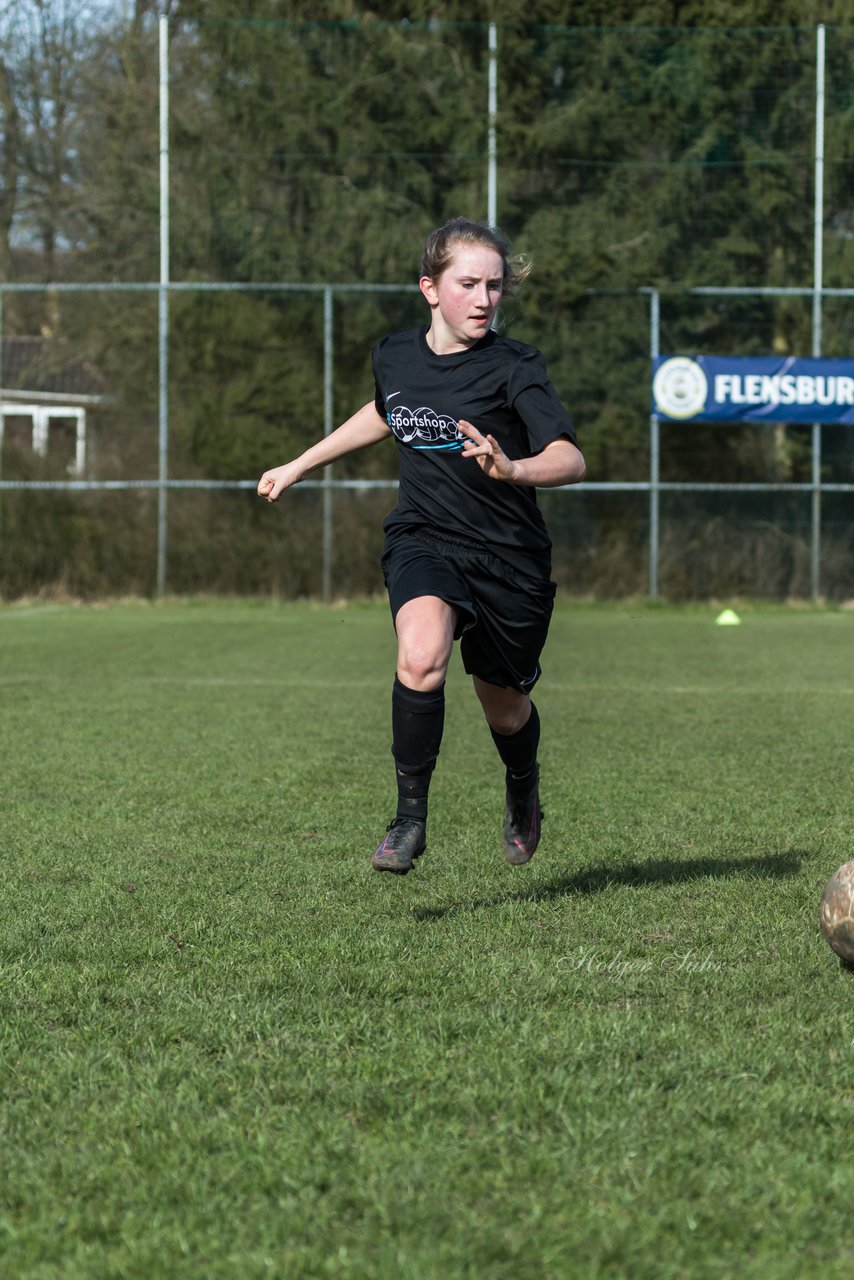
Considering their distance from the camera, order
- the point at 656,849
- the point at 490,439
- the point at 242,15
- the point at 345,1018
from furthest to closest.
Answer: the point at 242,15
the point at 656,849
the point at 490,439
the point at 345,1018

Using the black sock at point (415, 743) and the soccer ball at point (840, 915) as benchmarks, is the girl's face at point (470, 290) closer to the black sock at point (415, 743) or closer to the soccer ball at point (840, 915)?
the black sock at point (415, 743)

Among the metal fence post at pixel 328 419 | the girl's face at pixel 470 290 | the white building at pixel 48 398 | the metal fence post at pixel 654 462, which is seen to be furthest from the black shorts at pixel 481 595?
the white building at pixel 48 398

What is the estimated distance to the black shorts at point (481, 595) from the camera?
4.43 metres

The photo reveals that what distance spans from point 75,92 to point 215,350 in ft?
35.9

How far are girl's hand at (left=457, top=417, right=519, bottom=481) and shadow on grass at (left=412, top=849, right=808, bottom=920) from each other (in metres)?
1.15

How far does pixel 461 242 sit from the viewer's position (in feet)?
14.8

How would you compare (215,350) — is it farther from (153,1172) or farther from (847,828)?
(153,1172)

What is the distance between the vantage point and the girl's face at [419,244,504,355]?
4484 millimetres

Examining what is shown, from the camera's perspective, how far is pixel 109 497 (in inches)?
819

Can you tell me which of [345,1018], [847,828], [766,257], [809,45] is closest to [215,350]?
[766,257]

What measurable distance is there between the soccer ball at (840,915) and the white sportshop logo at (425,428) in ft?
4.90

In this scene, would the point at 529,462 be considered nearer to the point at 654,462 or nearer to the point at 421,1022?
the point at 421,1022

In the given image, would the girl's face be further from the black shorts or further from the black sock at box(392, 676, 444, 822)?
the black sock at box(392, 676, 444, 822)

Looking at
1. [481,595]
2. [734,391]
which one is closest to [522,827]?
[481,595]
